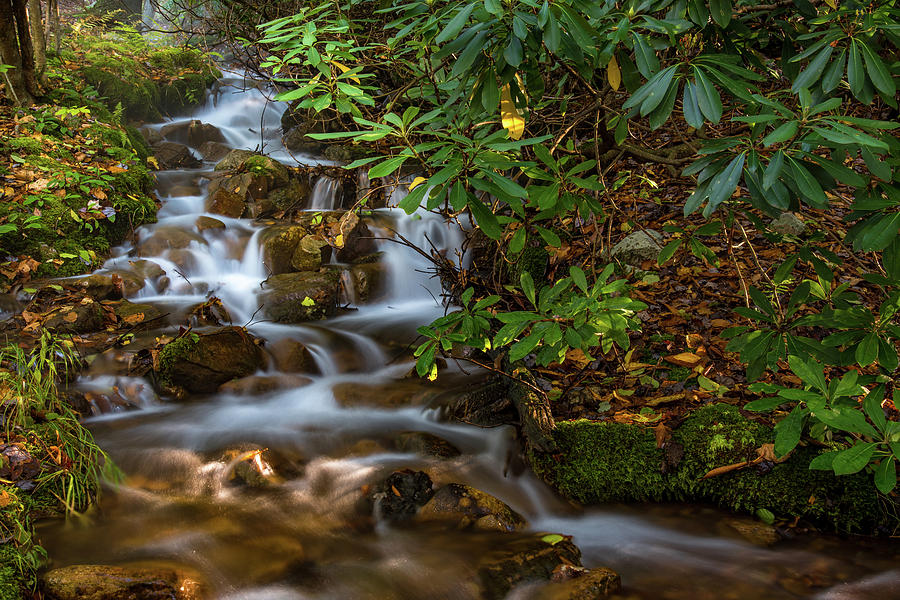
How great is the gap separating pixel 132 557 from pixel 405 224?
5086mm

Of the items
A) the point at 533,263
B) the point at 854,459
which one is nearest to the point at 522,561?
the point at 854,459

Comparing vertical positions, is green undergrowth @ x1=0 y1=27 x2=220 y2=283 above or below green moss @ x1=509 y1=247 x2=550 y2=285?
above

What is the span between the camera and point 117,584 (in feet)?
7.82

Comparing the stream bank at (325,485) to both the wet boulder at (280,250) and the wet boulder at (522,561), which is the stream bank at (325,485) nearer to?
the wet boulder at (522,561)

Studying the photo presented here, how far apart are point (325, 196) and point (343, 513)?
567 centimetres

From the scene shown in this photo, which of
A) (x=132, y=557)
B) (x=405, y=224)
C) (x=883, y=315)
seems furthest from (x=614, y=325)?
(x=405, y=224)

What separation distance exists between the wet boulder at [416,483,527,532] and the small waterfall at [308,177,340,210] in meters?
5.66

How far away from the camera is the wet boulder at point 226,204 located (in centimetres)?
747

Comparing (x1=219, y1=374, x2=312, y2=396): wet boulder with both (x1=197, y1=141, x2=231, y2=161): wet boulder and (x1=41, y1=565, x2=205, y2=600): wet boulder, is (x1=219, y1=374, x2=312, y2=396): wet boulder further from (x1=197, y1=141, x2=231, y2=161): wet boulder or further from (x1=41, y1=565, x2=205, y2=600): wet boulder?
(x1=197, y1=141, x2=231, y2=161): wet boulder

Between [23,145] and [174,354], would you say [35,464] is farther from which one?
[23,145]

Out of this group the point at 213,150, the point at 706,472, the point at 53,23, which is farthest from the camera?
the point at 53,23

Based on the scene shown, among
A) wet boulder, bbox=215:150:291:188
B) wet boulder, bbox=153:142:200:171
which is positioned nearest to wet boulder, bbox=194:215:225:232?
wet boulder, bbox=215:150:291:188

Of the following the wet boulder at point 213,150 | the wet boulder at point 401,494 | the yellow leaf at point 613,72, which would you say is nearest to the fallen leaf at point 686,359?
the wet boulder at point 401,494

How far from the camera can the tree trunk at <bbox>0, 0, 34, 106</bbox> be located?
598cm
